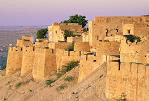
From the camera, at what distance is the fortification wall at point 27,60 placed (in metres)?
30.8

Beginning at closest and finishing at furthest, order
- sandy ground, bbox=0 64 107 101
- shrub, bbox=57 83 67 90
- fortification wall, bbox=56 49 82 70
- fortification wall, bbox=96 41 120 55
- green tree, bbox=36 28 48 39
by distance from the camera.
A: sandy ground, bbox=0 64 107 101
fortification wall, bbox=96 41 120 55
shrub, bbox=57 83 67 90
fortification wall, bbox=56 49 82 70
green tree, bbox=36 28 48 39

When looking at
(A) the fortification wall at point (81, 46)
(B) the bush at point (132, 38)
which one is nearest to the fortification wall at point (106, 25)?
(A) the fortification wall at point (81, 46)

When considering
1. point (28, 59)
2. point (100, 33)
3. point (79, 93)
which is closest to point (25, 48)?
point (28, 59)

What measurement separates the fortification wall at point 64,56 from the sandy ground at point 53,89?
0.94 metres

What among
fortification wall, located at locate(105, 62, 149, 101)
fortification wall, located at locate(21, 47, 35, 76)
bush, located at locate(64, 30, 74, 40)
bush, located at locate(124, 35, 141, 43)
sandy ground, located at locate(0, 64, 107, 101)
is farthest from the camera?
bush, located at locate(64, 30, 74, 40)

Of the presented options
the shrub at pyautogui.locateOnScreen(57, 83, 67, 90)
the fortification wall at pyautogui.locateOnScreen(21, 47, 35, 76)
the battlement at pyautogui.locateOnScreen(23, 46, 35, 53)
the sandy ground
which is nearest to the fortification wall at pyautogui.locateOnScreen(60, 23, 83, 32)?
the battlement at pyautogui.locateOnScreen(23, 46, 35, 53)

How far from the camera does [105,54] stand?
2216cm

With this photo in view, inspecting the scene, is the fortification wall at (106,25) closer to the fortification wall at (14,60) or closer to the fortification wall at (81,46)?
the fortification wall at (81,46)

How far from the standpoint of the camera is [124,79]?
55.4 feet

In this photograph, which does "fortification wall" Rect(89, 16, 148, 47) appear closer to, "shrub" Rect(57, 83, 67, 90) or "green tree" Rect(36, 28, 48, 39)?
"shrub" Rect(57, 83, 67, 90)

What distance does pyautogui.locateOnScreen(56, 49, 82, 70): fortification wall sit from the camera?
25844mm

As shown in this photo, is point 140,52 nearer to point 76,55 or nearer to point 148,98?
point 148,98

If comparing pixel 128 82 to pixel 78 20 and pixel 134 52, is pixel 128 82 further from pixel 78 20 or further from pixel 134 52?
pixel 78 20

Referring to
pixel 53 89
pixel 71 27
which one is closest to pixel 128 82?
pixel 53 89
